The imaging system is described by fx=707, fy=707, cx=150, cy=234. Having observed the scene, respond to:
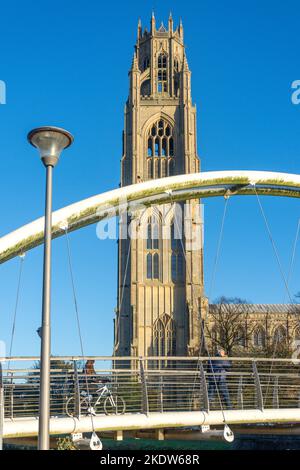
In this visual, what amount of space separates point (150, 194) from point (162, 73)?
197ft

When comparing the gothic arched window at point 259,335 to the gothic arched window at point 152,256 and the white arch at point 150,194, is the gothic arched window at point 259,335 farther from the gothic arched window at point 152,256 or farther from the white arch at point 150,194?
the white arch at point 150,194

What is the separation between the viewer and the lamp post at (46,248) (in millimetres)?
7727

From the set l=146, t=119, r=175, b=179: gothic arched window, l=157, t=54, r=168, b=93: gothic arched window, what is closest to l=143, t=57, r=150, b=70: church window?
l=157, t=54, r=168, b=93: gothic arched window

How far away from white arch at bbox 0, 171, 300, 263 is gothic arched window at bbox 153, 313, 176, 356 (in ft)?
146

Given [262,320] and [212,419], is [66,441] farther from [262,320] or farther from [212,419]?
[262,320]

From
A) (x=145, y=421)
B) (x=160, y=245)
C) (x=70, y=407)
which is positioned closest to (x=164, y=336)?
(x=160, y=245)

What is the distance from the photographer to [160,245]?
6319 cm

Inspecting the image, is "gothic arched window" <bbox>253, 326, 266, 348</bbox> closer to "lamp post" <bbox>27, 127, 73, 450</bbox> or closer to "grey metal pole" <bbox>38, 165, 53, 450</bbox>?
"lamp post" <bbox>27, 127, 73, 450</bbox>

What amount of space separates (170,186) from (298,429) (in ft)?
19.3

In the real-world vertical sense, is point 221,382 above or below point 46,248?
below

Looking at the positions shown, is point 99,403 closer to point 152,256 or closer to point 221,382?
point 221,382

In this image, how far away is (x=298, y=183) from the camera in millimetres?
17734

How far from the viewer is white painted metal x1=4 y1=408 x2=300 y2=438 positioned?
10.3 m

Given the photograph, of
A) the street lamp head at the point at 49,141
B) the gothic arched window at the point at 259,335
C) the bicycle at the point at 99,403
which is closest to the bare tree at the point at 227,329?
the gothic arched window at the point at 259,335
